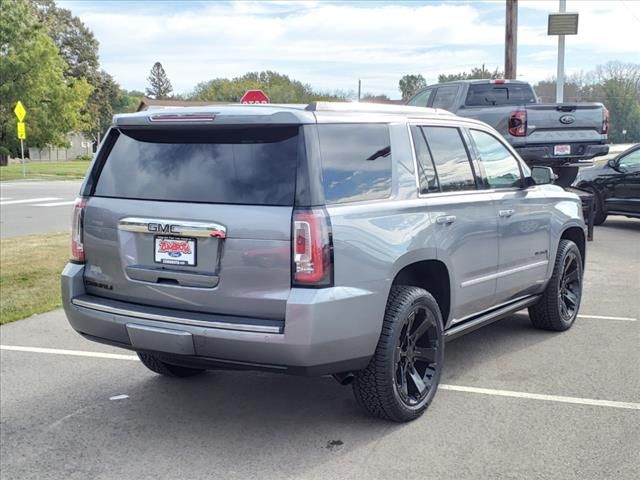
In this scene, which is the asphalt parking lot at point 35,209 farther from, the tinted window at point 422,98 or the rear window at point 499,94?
the rear window at point 499,94

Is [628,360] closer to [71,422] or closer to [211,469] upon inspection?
[211,469]

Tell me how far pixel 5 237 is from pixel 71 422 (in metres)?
10.2

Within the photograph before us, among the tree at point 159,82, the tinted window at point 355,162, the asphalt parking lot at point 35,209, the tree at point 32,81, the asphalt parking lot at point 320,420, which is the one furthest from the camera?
the tree at point 159,82

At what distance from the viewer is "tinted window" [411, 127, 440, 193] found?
4656 mm

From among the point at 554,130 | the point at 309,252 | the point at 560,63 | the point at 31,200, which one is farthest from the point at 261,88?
the point at 309,252

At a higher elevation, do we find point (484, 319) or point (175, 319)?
point (175, 319)

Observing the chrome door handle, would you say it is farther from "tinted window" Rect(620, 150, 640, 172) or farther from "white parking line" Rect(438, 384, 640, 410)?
"tinted window" Rect(620, 150, 640, 172)

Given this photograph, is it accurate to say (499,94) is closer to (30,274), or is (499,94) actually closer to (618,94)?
(30,274)

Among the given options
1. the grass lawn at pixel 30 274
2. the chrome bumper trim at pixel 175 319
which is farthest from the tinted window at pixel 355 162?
the grass lawn at pixel 30 274

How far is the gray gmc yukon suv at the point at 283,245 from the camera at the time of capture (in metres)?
3.78

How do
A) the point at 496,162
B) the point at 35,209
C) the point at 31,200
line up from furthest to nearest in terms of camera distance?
the point at 31,200
the point at 35,209
the point at 496,162

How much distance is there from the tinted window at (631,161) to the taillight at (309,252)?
11.4 metres

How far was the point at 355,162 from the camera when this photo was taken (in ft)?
13.7

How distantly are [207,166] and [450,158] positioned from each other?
1865 mm
